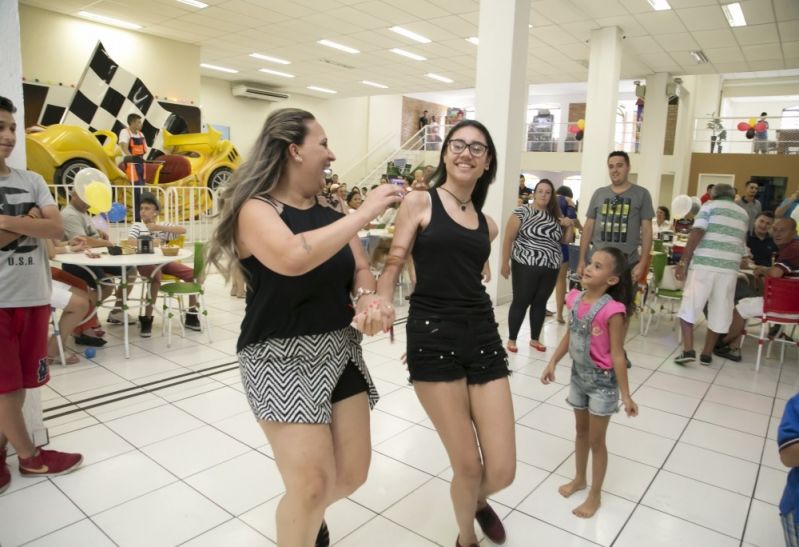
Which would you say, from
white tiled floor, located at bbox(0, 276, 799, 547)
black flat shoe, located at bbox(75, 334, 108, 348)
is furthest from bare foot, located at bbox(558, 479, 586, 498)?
black flat shoe, located at bbox(75, 334, 108, 348)

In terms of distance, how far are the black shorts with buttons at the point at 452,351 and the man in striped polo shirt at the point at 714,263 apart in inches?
132

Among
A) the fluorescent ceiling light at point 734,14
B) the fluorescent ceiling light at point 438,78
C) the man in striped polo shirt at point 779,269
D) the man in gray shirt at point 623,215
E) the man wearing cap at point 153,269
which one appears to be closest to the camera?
the man in gray shirt at point 623,215

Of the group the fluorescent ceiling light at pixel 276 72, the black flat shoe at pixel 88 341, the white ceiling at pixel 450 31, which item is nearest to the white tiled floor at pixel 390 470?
the black flat shoe at pixel 88 341

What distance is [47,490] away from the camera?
7.73 feet

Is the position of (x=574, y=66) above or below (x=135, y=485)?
above

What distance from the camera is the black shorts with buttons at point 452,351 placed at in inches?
71.5

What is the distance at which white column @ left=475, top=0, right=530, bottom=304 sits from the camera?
237 inches

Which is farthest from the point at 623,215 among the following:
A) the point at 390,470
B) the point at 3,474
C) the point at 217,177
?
the point at 217,177

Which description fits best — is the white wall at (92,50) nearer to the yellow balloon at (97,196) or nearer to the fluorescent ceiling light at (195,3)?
the fluorescent ceiling light at (195,3)

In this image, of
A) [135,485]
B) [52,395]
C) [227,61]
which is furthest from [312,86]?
[135,485]

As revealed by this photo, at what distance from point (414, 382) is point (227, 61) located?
1292 cm

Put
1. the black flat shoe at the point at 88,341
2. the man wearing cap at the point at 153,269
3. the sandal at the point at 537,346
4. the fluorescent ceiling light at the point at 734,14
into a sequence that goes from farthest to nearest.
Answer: the fluorescent ceiling light at the point at 734,14 < the man wearing cap at the point at 153,269 < the sandal at the point at 537,346 < the black flat shoe at the point at 88,341

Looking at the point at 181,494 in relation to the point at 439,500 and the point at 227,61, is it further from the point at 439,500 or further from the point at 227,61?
the point at 227,61

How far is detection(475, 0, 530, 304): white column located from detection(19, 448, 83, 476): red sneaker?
15.7 feet
